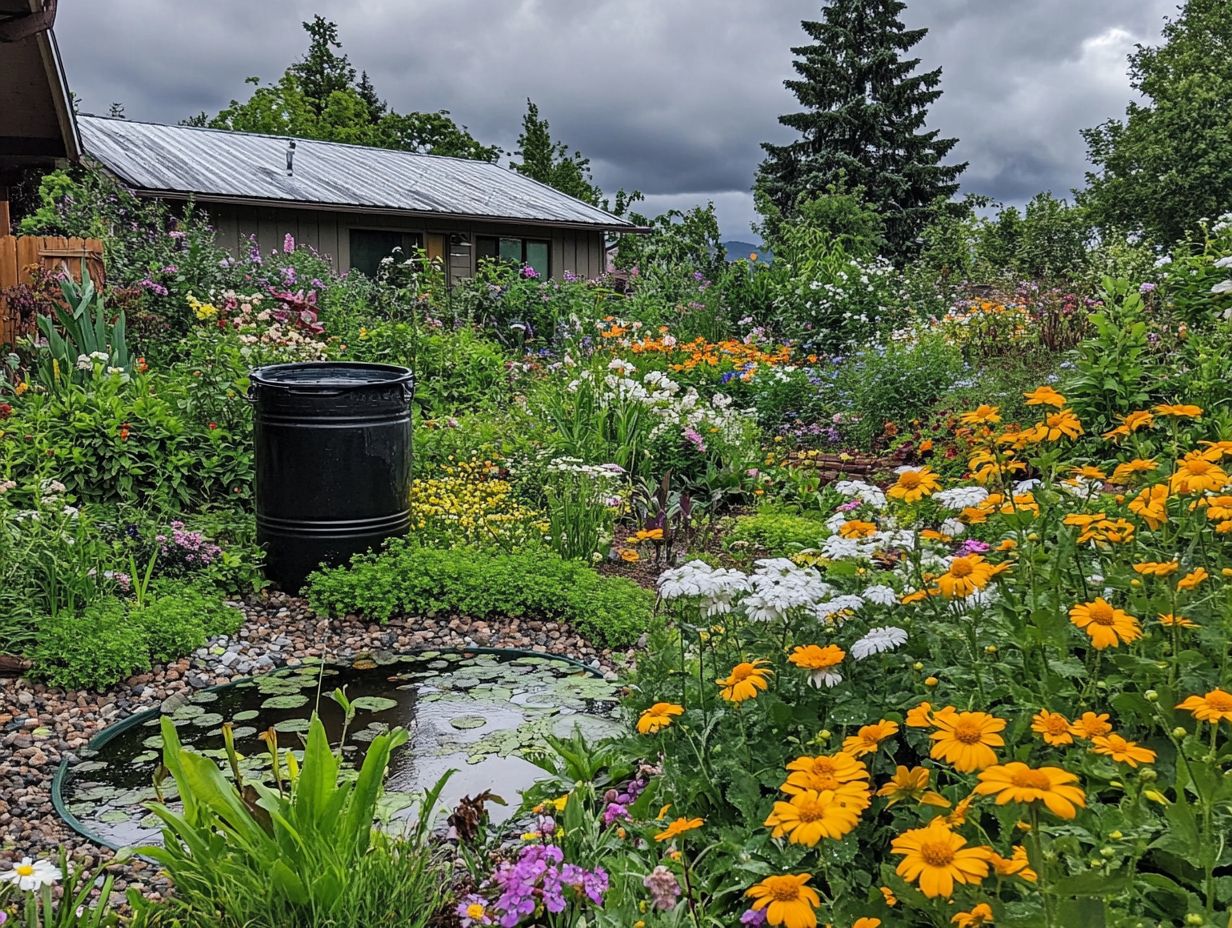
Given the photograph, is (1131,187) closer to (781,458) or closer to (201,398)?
(781,458)

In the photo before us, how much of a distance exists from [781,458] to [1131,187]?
79.5ft

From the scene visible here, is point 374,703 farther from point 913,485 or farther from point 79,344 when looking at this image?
point 79,344

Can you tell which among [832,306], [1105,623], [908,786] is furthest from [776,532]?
[832,306]

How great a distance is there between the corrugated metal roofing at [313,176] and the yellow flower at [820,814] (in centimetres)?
1316

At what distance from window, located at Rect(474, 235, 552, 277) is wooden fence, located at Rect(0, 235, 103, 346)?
894cm

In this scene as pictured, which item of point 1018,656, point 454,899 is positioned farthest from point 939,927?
point 454,899

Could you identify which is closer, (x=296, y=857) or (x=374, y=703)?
(x=296, y=857)

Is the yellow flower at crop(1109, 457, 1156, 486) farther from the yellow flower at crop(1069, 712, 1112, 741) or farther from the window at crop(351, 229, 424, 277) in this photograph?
the window at crop(351, 229, 424, 277)

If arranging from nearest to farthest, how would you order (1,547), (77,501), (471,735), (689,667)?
(689,667) < (471,735) < (1,547) < (77,501)

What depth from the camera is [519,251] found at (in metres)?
17.2

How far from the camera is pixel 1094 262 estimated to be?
9.87 metres

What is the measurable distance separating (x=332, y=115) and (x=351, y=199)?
57.4 ft

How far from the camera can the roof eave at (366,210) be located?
12.7 metres

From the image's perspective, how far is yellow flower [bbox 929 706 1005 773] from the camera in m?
1.27
